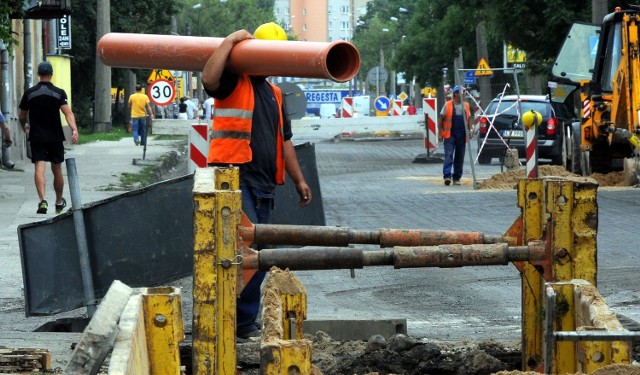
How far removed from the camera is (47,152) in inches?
677

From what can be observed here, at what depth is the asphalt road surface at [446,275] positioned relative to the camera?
893 centimetres

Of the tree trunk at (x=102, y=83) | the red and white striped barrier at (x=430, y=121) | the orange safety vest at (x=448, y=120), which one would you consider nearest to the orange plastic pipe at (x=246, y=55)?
the orange safety vest at (x=448, y=120)

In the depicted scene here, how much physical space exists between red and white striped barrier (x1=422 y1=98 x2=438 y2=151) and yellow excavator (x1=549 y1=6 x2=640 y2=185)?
5122mm

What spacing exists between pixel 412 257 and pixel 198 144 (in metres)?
8.67

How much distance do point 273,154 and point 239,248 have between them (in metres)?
2.25

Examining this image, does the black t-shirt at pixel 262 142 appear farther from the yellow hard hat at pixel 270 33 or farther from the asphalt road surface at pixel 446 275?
the asphalt road surface at pixel 446 275

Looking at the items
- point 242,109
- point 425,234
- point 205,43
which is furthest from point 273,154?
point 425,234

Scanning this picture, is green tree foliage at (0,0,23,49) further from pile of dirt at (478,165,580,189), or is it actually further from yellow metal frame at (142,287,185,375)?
yellow metal frame at (142,287,185,375)

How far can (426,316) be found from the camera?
9023 mm

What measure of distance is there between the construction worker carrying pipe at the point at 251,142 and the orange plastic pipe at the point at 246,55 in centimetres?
51

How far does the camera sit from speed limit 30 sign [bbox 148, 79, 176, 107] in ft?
103

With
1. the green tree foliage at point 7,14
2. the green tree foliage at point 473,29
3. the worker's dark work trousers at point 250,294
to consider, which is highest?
the green tree foliage at point 473,29

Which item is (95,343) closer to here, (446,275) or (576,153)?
(446,275)

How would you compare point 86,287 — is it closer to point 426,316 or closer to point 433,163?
point 426,316
